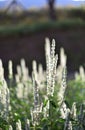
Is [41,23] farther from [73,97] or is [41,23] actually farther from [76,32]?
[73,97]

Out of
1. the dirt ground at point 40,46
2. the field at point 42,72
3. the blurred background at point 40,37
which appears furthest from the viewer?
the blurred background at point 40,37

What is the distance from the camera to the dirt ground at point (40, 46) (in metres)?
18.6

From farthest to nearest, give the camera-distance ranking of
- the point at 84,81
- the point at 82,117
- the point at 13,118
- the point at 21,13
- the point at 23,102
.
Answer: the point at 21,13 < the point at 84,81 < the point at 23,102 < the point at 13,118 < the point at 82,117

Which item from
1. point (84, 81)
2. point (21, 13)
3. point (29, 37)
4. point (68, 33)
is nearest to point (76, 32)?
point (68, 33)

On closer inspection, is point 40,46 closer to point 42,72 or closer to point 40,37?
point 40,37

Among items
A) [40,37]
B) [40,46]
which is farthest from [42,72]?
[40,37]

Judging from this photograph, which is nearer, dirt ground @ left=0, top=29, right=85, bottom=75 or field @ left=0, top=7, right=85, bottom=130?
field @ left=0, top=7, right=85, bottom=130

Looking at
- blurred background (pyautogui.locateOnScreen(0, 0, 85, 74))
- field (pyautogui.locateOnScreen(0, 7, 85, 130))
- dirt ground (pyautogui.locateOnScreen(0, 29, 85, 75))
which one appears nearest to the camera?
field (pyautogui.locateOnScreen(0, 7, 85, 130))

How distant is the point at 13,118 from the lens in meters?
4.49

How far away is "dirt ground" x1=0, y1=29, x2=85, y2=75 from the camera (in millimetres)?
18594

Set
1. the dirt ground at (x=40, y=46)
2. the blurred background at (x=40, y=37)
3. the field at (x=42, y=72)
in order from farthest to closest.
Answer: the blurred background at (x=40, y=37) < the dirt ground at (x=40, y=46) < the field at (x=42, y=72)

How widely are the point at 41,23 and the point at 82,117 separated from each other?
58.6ft

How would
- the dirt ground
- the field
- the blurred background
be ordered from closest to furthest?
the field → the dirt ground → the blurred background

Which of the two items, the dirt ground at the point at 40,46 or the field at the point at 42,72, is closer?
the field at the point at 42,72
